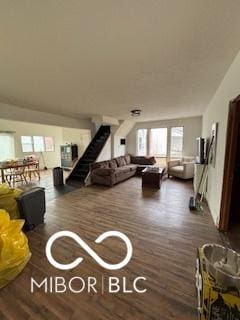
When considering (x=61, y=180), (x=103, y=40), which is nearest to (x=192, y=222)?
(x=103, y=40)

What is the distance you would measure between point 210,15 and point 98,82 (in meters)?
1.77

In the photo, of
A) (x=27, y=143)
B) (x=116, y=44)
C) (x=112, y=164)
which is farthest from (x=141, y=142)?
(x=116, y=44)

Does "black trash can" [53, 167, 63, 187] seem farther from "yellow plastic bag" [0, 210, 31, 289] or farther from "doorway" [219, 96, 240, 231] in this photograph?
"doorway" [219, 96, 240, 231]

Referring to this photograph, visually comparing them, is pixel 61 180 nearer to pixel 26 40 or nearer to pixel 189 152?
pixel 26 40

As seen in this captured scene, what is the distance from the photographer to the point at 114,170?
548 cm

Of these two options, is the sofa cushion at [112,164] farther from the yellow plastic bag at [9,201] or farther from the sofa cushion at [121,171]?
the yellow plastic bag at [9,201]

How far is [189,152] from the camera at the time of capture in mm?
6941

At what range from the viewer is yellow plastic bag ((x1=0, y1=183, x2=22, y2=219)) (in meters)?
2.56

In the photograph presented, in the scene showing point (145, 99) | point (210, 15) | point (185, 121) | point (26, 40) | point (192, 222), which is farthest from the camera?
point (185, 121)

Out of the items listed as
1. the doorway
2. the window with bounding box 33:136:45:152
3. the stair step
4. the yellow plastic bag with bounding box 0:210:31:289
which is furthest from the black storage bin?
the window with bounding box 33:136:45:152

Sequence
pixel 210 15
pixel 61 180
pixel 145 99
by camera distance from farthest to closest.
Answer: pixel 61 180, pixel 145 99, pixel 210 15

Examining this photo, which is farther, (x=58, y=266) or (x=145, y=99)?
(x=145, y=99)

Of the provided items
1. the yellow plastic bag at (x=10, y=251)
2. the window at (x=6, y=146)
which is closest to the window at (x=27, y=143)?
the window at (x=6, y=146)

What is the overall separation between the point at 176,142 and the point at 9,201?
255 inches
